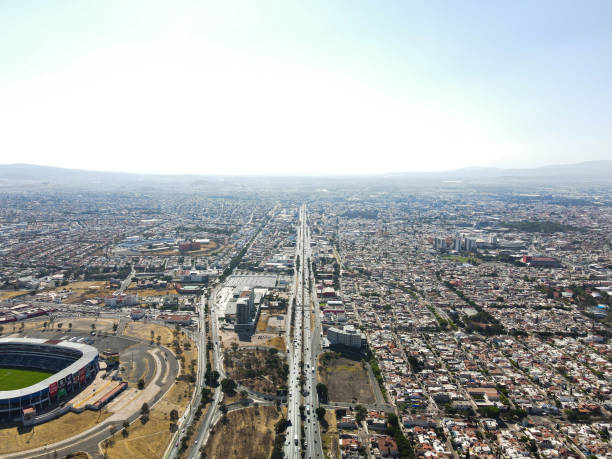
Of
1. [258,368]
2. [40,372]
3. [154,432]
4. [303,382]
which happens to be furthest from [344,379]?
[40,372]

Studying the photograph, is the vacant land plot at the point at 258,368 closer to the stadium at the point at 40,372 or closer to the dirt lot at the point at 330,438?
the dirt lot at the point at 330,438

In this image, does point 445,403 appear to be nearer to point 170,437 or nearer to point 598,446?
point 598,446

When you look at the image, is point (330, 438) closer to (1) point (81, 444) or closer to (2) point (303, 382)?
(2) point (303, 382)

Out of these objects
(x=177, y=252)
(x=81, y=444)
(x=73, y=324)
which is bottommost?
(x=81, y=444)

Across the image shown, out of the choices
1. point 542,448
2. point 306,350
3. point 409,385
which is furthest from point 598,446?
point 306,350

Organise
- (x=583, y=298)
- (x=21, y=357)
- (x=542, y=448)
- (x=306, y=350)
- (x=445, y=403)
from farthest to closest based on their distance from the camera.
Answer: (x=583, y=298) → (x=306, y=350) → (x=21, y=357) → (x=445, y=403) → (x=542, y=448)

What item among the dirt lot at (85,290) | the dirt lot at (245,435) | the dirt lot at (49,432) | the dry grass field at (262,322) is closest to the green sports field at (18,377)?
the dirt lot at (49,432)

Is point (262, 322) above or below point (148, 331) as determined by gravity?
below

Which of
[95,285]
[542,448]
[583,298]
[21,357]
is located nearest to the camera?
[542,448]
